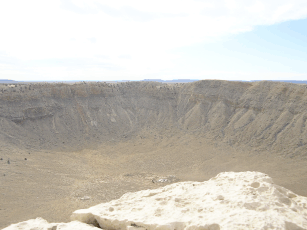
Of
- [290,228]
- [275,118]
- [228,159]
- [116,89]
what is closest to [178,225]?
[290,228]

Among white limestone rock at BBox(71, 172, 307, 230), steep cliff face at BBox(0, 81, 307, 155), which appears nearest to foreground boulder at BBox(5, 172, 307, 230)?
white limestone rock at BBox(71, 172, 307, 230)

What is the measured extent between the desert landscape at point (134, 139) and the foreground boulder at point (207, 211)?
905 centimetres

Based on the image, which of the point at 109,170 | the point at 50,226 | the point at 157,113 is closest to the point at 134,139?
the point at 157,113

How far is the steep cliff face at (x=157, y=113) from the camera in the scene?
29797mm

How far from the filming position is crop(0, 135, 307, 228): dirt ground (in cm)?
1681

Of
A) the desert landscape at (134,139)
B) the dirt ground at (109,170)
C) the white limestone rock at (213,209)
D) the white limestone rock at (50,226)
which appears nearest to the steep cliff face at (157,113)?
the desert landscape at (134,139)

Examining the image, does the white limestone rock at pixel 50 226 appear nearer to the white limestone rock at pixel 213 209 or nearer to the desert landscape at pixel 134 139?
the white limestone rock at pixel 213 209

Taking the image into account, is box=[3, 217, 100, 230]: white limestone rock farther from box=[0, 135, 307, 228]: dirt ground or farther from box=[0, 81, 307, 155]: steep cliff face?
box=[0, 81, 307, 155]: steep cliff face

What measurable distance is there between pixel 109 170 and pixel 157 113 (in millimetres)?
16741

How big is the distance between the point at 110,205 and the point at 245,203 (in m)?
4.35

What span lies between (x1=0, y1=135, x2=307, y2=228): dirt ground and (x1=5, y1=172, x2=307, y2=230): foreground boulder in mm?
8943

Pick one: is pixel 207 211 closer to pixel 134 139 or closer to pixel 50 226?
pixel 50 226

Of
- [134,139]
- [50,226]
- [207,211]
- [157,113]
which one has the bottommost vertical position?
[134,139]

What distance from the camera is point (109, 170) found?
82.8 feet
